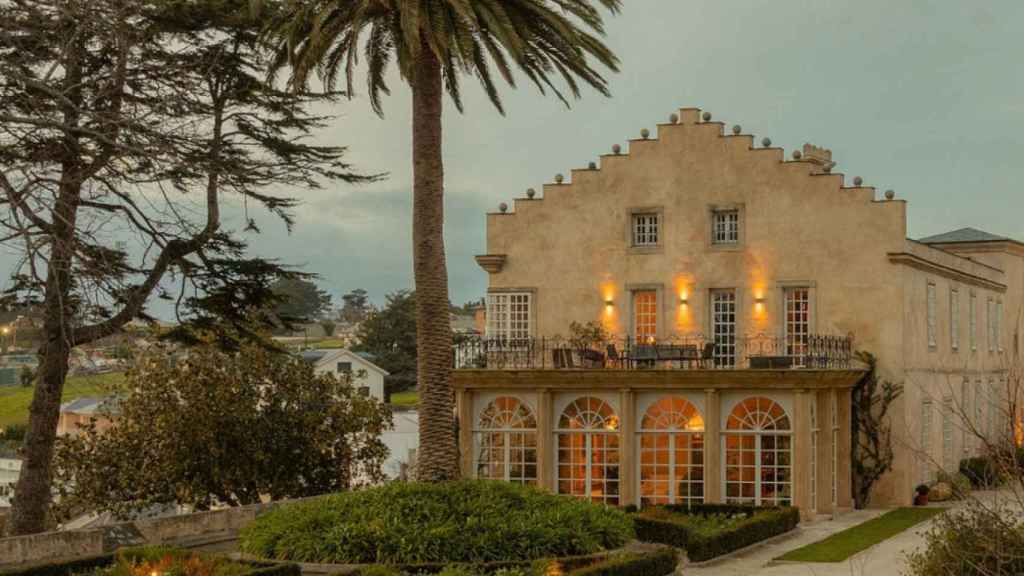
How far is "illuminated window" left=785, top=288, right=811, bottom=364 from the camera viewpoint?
4000 centimetres

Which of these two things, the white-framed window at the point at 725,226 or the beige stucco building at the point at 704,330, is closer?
the beige stucco building at the point at 704,330

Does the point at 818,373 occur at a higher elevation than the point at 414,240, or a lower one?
lower

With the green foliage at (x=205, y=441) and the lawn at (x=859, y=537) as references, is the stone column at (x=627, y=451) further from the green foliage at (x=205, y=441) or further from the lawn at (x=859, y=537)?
the green foliage at (x=205, y=441)

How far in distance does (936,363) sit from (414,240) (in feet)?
74.1

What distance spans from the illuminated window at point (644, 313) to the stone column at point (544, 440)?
208 inches

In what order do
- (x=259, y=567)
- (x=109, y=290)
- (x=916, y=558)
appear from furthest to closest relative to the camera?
(x=259, y=567)
(x=916, y=558)
(x=109, y=290)

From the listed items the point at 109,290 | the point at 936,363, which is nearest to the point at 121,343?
the point at 109,290

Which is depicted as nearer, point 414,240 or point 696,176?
point 414,240

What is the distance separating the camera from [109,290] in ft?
55.4

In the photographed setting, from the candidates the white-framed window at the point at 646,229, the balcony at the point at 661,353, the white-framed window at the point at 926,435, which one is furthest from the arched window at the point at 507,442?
the white-framed window at the point at 926,435

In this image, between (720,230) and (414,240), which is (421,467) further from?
(720,230)

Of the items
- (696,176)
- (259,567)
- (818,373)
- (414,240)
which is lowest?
(259,567)

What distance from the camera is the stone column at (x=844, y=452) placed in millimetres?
37875

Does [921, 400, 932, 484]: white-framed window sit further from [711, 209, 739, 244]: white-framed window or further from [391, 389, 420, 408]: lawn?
[391, 389, 420, 408]: lawn
